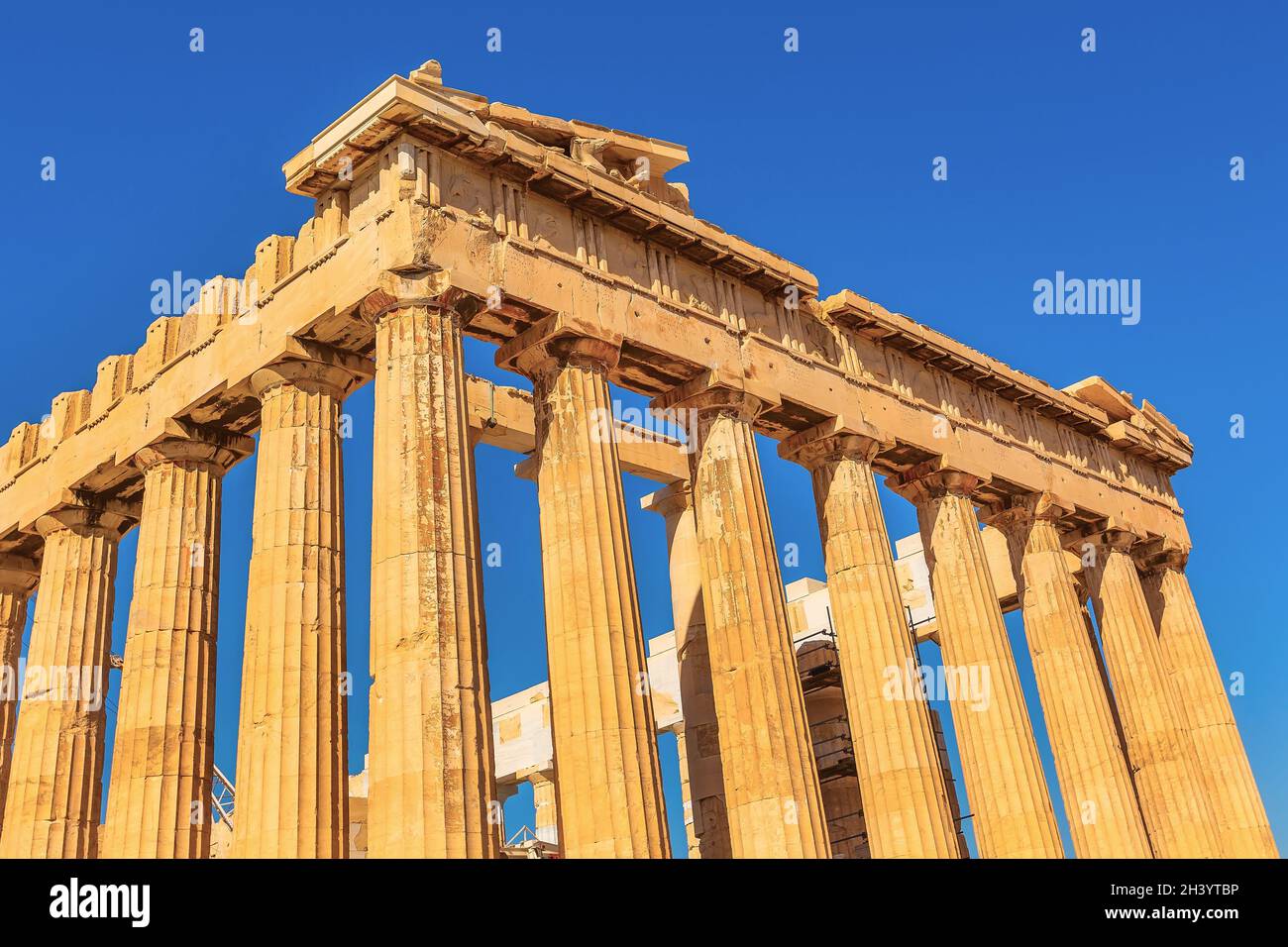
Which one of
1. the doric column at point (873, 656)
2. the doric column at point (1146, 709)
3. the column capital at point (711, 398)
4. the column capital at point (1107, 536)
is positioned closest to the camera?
the doric column at point (873, 656)

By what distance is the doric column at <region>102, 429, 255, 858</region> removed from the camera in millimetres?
21484

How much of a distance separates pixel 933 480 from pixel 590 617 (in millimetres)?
11875

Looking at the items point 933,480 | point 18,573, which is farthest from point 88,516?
point 933,480

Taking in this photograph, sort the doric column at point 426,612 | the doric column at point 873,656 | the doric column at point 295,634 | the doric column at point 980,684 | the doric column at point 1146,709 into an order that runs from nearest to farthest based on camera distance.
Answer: the doric column at point 426,612
the doric column at point 295,634
the doric column at point 873,656
the doric column at point 980,684
the doric column at point 1146,709

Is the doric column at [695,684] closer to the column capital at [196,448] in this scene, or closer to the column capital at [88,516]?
the column capital at [196,448]

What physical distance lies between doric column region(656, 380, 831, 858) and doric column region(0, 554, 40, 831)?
588 inches

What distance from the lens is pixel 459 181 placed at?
71.0ft

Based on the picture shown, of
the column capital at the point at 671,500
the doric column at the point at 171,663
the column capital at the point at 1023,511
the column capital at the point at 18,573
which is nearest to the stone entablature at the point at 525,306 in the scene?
the column capital at the point at 1023,511

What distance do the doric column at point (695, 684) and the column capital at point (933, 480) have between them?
4875 millimetres

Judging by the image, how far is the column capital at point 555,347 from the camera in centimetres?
2206

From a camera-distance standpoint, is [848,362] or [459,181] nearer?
[459,181]
